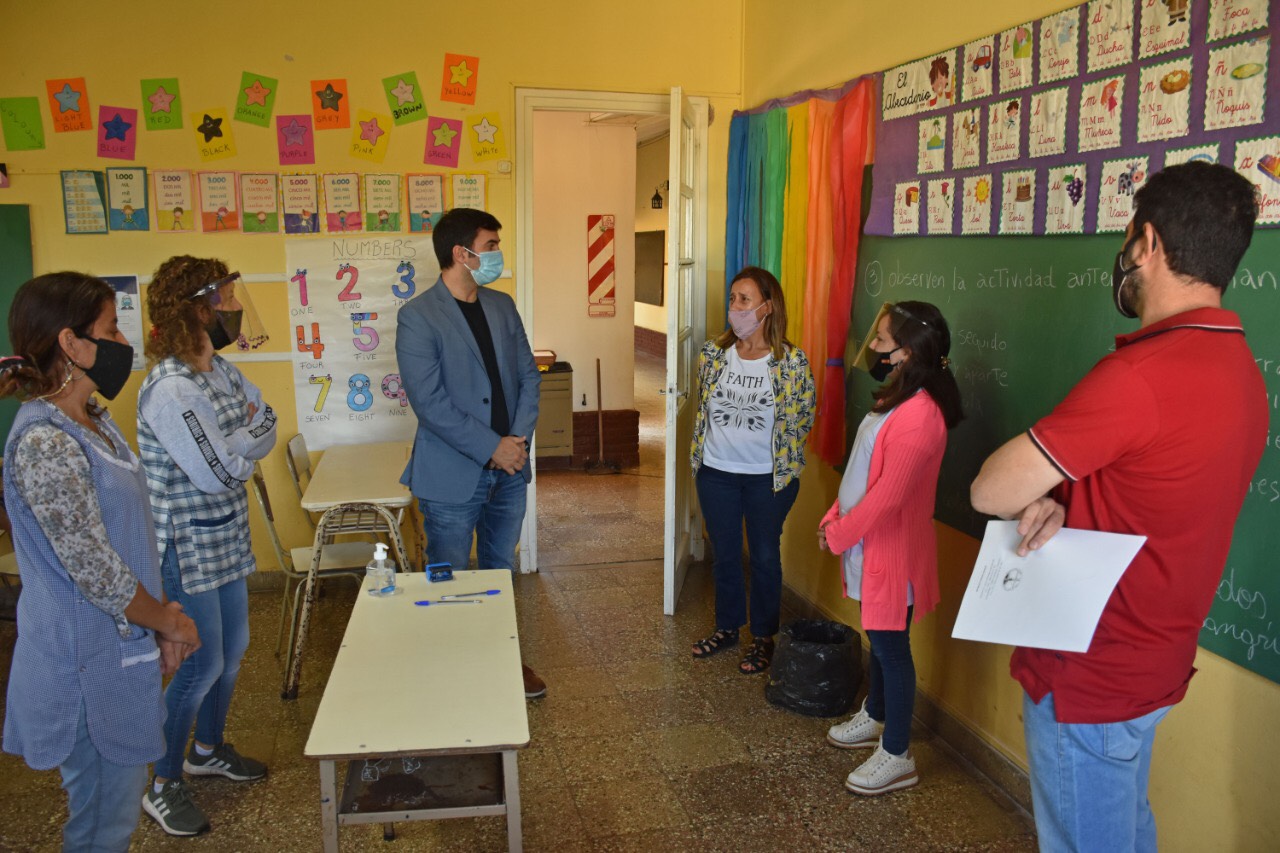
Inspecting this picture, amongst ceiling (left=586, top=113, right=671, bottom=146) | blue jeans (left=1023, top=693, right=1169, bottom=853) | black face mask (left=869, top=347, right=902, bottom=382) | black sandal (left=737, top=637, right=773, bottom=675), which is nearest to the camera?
blue jeans (left=1023, top=693, right=1169, bottom=853)

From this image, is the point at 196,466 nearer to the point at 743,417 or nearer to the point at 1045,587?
the point at 743,417

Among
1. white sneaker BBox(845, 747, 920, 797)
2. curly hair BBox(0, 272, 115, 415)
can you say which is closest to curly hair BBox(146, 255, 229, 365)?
curly hair BBox(0, 272, 115, 415)

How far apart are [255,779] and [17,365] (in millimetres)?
1631

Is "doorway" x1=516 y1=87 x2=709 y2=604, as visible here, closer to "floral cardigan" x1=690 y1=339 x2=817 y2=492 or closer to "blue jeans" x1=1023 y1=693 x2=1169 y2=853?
"floral cardigan" x1=690 y1=339 x2=817 y2=492

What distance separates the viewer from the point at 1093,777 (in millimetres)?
1675

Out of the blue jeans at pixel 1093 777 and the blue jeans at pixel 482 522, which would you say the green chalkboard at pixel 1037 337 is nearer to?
the blue jeans at pixel 1093 777

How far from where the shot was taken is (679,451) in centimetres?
488

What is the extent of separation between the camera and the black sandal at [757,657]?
366 cm

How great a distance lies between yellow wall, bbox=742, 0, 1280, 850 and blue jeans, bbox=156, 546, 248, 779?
2127 millimetres

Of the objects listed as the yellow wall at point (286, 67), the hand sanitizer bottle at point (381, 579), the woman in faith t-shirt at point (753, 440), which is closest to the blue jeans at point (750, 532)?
the woman in faith t-shirt at point (753, 440)

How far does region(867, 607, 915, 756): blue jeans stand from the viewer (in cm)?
281

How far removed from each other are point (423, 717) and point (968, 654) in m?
1.82

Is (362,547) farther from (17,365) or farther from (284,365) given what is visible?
(17,365)

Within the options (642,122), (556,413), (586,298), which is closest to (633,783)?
(556,413)
